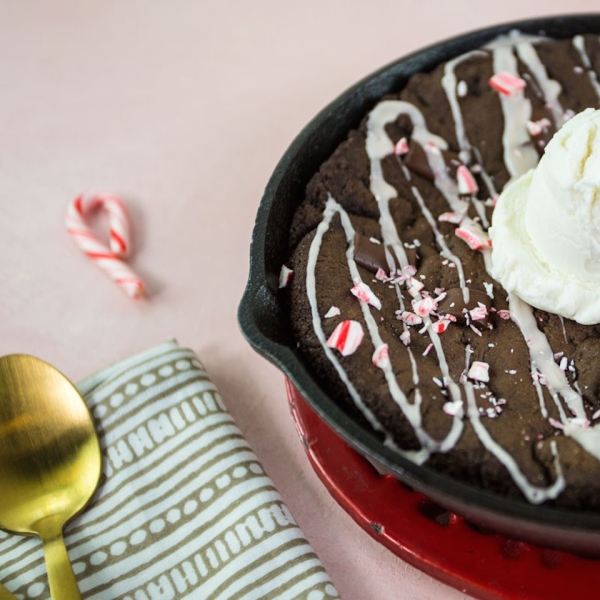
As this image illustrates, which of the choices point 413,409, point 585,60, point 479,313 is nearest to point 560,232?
point 479,313

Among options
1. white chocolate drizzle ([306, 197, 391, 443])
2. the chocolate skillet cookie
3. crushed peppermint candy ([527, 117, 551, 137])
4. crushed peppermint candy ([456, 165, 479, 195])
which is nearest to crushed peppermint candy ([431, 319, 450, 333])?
the chocolate skillet cookie

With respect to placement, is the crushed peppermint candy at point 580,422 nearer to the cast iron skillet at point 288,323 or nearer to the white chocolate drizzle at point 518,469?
the white chocolate drizzle at point 518,469

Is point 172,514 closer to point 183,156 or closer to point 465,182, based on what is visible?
point 465,182

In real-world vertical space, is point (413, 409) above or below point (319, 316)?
below

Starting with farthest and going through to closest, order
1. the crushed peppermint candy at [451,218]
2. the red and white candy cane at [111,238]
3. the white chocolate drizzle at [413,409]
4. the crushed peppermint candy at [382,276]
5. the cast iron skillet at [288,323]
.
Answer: the red and white candy cane at [111,238] → the crushed peppermint candy at [451,218] → the crushed peppermint candy at [382,276] → the white chocolate drizzle at [413,409] → the cast iron skillet at [288,323]

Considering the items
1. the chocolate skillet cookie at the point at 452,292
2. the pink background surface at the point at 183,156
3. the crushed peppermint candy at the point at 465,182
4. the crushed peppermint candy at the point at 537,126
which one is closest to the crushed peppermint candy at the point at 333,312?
the chocolate skillet cookie at the point at 452,292

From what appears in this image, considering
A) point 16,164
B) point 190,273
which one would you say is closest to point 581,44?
point 190,273
